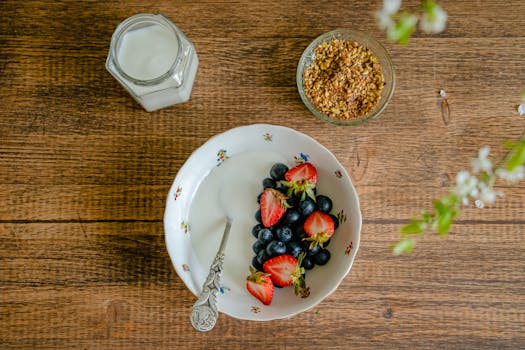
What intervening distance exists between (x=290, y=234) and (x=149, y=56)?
1.22ft

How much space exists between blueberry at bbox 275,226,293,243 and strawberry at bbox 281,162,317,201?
0.06 metres

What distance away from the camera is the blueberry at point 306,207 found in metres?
0.83

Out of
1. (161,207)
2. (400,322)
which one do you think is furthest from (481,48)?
(161,207)

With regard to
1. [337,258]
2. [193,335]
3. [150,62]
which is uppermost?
[150,62]

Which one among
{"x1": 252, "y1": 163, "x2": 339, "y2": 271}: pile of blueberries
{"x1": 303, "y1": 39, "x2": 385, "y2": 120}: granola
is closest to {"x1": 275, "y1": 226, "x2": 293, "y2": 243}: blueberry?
{"x1": 252, "y1": 163, "x2": 339, "y2": 271}: pile of blueberries

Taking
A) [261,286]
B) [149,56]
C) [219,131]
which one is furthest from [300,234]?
[149,56]

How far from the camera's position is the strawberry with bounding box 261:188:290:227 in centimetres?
83

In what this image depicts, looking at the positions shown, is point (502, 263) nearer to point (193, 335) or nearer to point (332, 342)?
point (332, 342)

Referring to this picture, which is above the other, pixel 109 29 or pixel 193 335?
pixel 109 29

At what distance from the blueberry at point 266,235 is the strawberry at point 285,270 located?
0.03 metres

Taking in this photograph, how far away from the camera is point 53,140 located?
93cm

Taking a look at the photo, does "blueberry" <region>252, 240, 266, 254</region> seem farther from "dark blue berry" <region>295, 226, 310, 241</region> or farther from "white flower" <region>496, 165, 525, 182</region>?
"white flower" <region>496, 165, 525, 182</region>

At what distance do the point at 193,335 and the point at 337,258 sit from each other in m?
0.29

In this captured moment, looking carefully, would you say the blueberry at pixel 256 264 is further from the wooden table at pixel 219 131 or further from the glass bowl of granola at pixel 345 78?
the glass bowl of granola at pixel 345 78
